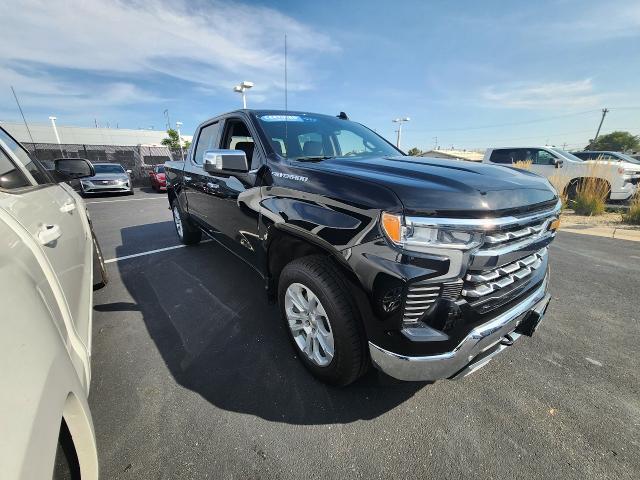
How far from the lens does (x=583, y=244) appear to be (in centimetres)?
533

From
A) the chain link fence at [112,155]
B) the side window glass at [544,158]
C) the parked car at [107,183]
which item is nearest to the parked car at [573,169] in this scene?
the side window glass at [544,158]

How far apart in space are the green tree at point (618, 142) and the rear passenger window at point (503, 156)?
5787 cm

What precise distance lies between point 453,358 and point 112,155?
30.4m

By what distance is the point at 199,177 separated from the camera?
12.4ft

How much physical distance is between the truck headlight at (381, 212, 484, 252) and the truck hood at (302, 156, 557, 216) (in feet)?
0.22

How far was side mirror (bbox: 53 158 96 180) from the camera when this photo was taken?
296 cm

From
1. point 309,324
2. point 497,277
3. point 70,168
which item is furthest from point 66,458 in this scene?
point 70,168

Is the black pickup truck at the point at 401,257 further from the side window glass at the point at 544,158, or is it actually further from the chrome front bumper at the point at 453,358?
the side window glass at the point at 544,158

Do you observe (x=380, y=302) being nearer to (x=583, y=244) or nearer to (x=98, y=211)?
(x=583, y=244)

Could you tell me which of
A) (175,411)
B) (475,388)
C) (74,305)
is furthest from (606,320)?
(74,305)

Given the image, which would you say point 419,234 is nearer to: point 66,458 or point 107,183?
point 66,458

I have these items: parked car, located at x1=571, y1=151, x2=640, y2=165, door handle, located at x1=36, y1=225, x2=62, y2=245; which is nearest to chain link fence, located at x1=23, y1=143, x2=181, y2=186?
door handle, located at x1=36, y1=225, x2=62, y2=245

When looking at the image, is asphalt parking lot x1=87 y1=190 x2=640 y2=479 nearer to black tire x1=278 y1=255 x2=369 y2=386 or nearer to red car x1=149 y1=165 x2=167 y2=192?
black tire x1=278 y1=255 x2=369 y2=386

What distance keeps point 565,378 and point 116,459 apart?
2865 mm
